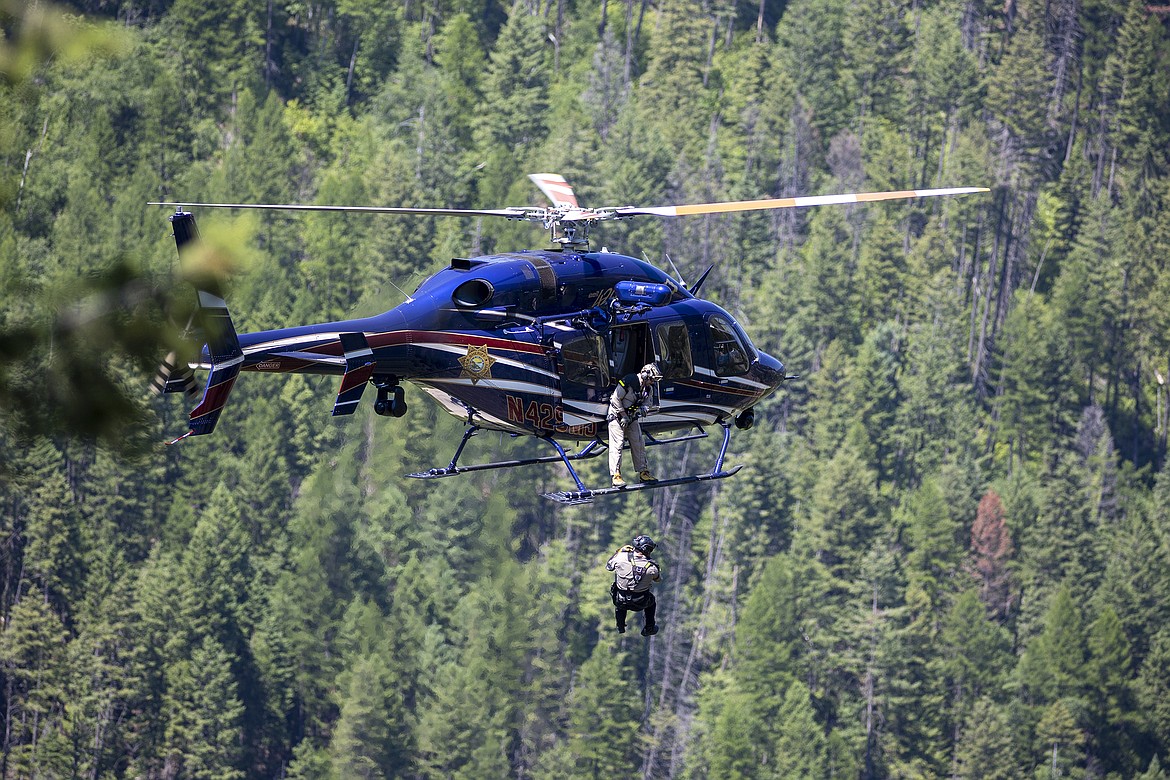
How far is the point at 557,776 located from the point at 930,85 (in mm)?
58856

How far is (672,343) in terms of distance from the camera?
27.1m

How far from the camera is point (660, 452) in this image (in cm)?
10812

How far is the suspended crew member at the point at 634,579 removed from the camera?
26.7 m

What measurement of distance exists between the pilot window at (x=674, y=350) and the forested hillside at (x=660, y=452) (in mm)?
48982

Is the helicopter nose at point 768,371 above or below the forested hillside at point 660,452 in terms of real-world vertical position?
above

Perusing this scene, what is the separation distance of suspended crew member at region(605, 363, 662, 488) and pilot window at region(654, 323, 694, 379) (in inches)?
22.3

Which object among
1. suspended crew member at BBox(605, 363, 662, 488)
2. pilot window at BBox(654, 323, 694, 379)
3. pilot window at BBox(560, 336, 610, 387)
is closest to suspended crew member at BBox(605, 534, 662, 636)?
suspended crew member at BBox(605, 363, 662, 488)

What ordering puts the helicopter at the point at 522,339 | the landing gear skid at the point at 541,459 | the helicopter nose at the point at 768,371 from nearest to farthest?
the landing gear skid at the point at 541,459, the helicopter at the point at 522,339, the helicopter nose at the point at 768,371

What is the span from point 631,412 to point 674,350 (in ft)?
4.35

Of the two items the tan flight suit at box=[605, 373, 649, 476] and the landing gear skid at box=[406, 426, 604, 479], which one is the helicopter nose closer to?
the landing gear skid at box=[406, 426, 604, 479]

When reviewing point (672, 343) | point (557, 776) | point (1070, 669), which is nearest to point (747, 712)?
point (557, 776)

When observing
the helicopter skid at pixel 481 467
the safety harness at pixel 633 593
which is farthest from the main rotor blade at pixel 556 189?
the safety harness at pixel 633 593

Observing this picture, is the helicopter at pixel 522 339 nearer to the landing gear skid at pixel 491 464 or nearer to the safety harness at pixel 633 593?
the landing gear skid at pixel 491 464

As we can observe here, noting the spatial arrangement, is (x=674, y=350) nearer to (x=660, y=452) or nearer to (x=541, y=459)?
(x=541, y=459)
